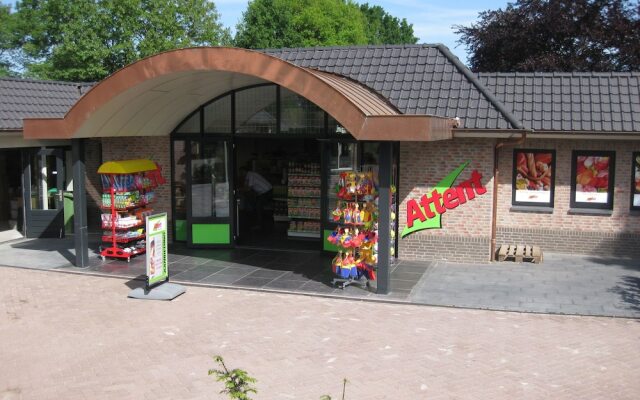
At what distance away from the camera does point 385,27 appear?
202 ft

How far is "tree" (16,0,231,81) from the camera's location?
31469mm

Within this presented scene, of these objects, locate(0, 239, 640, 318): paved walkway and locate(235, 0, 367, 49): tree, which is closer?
locate(0, 239, 640, 318): paved walkway

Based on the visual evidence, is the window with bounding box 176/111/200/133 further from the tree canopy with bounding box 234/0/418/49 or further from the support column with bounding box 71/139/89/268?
the tree canopy with bounding box 234/0/418/49

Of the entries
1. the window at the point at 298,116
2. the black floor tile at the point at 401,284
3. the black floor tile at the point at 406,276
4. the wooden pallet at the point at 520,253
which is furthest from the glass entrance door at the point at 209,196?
the wooden pallet at the point at 520,253

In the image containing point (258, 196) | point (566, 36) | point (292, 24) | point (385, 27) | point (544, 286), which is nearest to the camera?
point (544, 286)

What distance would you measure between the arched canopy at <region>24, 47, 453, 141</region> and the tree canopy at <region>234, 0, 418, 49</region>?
28471 mm

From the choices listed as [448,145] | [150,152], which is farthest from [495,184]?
[150,152]

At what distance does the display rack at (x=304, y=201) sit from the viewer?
52.4 feet

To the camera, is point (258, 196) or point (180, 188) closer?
point (180, 188)

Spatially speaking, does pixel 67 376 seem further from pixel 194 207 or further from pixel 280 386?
pixel 194 207

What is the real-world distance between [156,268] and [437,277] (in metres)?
5.11

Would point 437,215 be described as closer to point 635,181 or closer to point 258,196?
point 635,181

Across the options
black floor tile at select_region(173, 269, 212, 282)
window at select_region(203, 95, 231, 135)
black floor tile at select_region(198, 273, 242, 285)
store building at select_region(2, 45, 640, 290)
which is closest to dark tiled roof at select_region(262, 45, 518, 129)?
store building at select_region(2, 45, 640, 290)

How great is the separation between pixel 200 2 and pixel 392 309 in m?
29.0
